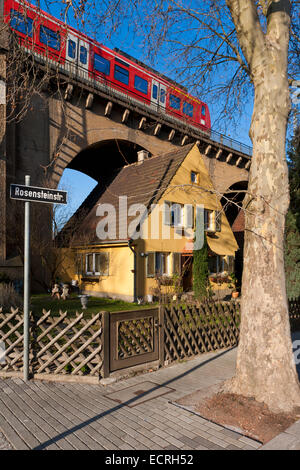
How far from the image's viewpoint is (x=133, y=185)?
19625 mm

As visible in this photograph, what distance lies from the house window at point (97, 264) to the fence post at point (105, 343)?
11715mm

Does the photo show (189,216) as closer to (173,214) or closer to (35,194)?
(173,214)

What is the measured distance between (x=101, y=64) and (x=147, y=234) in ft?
43.1

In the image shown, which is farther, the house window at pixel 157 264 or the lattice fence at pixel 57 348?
the house window at pixel 157 264

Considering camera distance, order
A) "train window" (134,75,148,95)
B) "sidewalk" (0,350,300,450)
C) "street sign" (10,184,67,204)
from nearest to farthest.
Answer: "sidewalk" (0,350,300,450)
"street sign" (10,184,67,204)
"train window" (134,75,148,95)

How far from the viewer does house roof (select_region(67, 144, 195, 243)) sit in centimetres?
1739

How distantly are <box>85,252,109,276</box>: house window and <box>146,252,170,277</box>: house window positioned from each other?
253cm

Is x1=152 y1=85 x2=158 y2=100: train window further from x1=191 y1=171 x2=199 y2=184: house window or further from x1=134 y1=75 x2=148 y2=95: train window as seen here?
x1=191 y1=171 x2=199 y2=184: house window

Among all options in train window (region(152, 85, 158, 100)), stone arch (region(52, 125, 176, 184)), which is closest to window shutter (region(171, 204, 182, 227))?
stone arch (region(52, 125, 176, 184))

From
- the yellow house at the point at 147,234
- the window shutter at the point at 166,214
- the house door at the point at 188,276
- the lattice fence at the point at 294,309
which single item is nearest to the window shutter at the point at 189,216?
the yellow house at the point at 147,234

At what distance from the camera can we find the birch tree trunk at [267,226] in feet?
14.8

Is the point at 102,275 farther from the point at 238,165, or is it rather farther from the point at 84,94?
the point at 238,165

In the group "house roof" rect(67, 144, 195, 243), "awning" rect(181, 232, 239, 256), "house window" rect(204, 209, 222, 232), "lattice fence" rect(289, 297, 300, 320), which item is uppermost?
"house roof" rect(67, 144, 195, 243)

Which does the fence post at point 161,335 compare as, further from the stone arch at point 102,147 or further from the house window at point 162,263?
the stone arch at point 102,147
